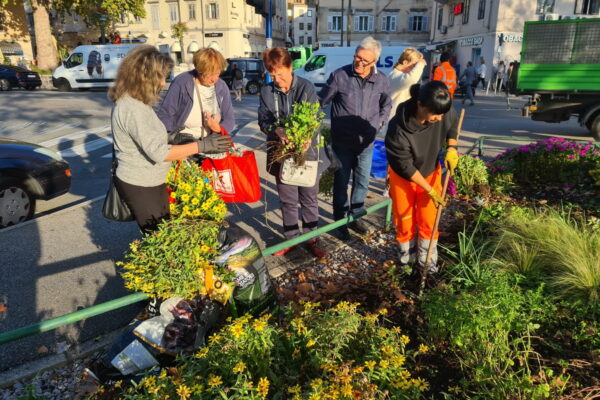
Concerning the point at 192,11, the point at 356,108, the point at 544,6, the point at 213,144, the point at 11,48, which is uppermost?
the point at 192,11

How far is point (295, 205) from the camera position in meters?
4.24

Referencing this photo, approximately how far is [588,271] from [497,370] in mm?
1261

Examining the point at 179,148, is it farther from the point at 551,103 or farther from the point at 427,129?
the point at 551,103

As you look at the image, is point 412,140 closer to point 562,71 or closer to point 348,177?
point 348,177

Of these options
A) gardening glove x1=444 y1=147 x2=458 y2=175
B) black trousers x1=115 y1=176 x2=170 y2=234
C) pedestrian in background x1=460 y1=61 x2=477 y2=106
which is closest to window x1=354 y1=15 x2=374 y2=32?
pedestrian in background x1=460 y1=61 x2=477 y2=106

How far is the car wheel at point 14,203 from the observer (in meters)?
5.36

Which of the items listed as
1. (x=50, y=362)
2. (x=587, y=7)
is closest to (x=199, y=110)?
(x=50, y=362)

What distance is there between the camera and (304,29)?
339ft

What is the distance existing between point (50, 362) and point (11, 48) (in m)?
45.2

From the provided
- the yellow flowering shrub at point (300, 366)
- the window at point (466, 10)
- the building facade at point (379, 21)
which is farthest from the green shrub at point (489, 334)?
the building facade at point (379, 21)

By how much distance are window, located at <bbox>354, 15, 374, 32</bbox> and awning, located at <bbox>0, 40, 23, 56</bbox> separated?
33.8 meters

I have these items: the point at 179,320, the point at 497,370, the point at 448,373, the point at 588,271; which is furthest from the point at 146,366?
the point at 588,271

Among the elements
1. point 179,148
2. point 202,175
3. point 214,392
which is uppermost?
point 179,148

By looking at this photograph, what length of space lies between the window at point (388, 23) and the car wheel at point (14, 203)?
5104 cm
